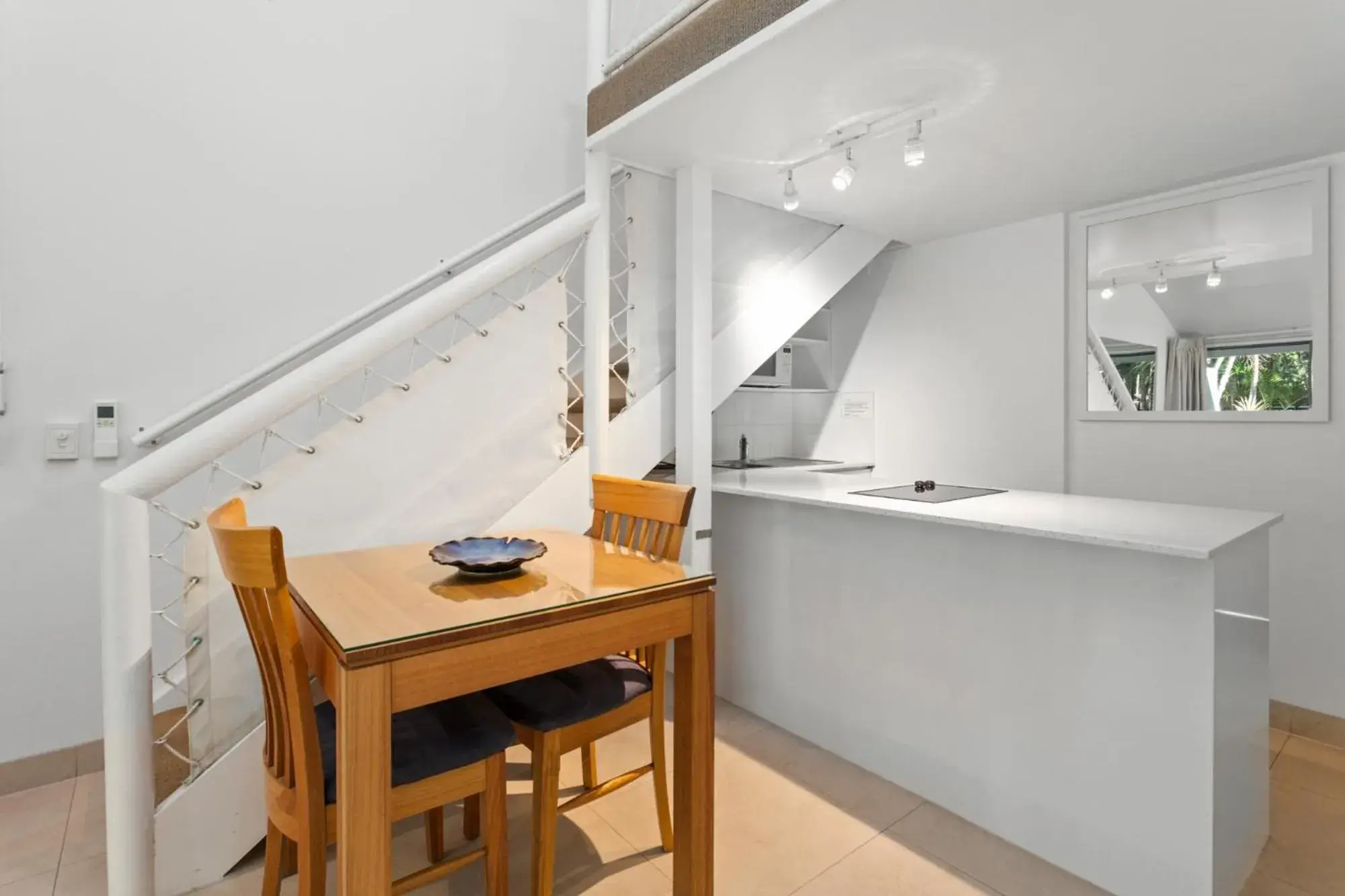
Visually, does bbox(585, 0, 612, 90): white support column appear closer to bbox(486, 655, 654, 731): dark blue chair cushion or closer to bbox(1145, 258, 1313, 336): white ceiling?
bbox(486, 655, 654, 731): dark blue chair cushion

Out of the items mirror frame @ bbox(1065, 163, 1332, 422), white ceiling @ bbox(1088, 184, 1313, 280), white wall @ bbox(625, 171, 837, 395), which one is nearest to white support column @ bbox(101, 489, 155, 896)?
white wall @ bbox(625, 171, 837, 395)

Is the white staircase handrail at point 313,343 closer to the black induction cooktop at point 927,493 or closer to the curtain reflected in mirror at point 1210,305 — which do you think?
the black induction cooktop at point 927,493

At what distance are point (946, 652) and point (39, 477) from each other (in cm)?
283

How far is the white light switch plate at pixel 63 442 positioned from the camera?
6.95 feet

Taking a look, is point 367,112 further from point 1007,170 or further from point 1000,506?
point 1000,506

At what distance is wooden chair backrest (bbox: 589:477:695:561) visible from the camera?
1.82 m

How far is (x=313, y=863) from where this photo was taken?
1.25 metres

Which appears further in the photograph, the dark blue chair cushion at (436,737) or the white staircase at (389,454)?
the white staircase at (389,454)

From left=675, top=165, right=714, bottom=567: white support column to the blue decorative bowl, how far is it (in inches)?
36.2

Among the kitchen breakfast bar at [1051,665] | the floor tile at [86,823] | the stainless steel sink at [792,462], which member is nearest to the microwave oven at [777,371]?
the stainless steel sink at [792,462]

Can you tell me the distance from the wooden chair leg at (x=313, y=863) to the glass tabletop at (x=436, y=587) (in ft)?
1.28

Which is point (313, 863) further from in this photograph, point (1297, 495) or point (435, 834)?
point (1297, 495)

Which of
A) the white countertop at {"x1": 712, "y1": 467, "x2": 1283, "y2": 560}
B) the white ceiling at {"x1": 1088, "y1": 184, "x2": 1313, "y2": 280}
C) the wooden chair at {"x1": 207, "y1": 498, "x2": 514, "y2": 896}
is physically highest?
the white ceiling at {"x1": 1088, "y1": 184, "x2": 1313, "y2": 280}

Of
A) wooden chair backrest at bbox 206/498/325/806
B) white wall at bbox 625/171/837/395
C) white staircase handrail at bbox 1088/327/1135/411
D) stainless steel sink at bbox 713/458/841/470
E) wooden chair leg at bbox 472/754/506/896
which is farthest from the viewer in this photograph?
stainless steel sink at bbox 713/458/841/470
